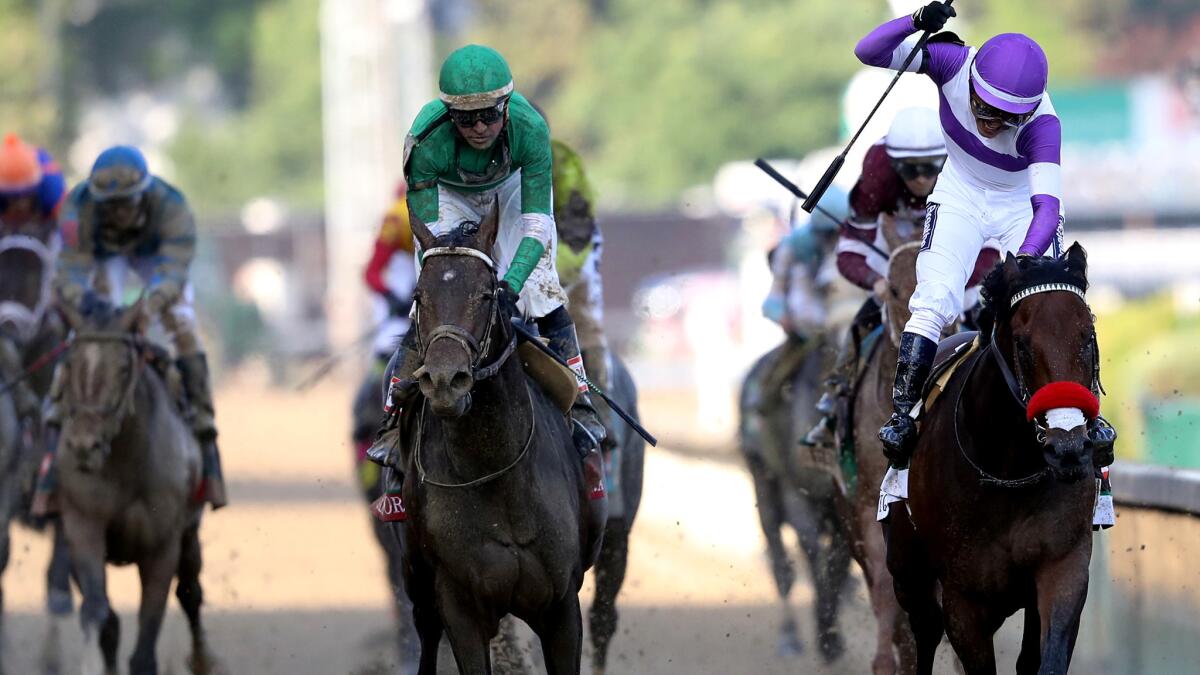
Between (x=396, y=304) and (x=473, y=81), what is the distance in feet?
15.8

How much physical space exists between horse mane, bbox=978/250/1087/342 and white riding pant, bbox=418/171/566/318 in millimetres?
1762

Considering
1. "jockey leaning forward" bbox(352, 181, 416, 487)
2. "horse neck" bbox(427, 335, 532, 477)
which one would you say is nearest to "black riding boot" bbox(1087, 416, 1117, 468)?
"horse neck" bbox(427, 335, 532, 477)

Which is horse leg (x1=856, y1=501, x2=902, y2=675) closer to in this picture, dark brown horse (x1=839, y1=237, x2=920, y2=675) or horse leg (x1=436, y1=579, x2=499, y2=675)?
dark brown horse (x1=839, y1=237, x2=920, y2=675)

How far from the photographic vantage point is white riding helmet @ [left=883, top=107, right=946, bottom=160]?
31.0 ft

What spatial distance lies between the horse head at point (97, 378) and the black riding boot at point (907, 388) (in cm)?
404

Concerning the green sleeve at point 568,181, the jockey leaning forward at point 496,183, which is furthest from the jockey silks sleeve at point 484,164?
the green sleeve at point 568,181

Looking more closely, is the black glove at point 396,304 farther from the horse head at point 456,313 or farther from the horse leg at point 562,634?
the horse head at point 456,313

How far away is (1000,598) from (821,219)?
5.17 meters

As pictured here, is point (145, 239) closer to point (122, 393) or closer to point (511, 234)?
point (122, 393)

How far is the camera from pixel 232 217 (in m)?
55.5

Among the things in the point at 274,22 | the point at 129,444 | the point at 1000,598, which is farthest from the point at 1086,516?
the point at 274,22

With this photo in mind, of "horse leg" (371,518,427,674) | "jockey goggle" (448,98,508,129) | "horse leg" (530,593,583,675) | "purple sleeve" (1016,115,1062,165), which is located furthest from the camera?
"horse leg" (371,518,427,674)

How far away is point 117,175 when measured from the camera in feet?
35.2

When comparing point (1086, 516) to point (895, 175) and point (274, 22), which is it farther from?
point (274, 22)
